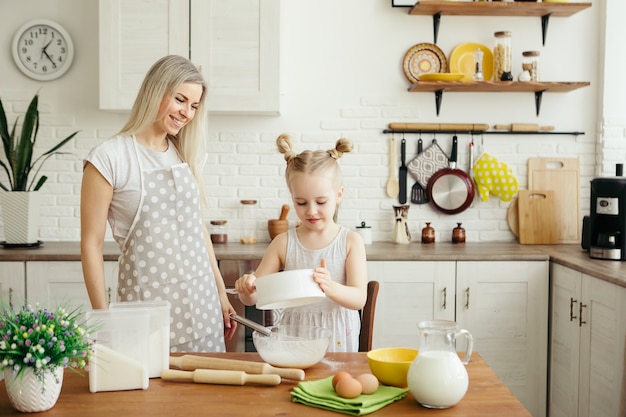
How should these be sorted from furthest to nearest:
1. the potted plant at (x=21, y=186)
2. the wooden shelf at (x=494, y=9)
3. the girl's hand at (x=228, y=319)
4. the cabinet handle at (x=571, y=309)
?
1. the wooden shelf at (x=494, y=9)
2. the potted plant at (x=21, y=186)
3. the cabinet handle at (x=571, y=309)
4. the girl's hand at (x=228, y=319)

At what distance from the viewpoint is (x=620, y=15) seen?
4.21m

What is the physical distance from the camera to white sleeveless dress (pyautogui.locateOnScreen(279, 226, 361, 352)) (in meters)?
2.30

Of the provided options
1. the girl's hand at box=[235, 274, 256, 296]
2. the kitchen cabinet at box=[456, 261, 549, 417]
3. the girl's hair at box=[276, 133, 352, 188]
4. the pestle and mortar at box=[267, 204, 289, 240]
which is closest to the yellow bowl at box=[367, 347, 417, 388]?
the girl's hand at box=[235, 274, 256, 296]

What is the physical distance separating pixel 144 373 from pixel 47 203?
2901 millimetres

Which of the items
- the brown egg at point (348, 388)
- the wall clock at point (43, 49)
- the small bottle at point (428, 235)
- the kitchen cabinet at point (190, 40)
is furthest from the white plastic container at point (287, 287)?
the wall clock at point (43, 49)

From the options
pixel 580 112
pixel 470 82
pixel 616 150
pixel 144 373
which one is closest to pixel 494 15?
pixel 470 82

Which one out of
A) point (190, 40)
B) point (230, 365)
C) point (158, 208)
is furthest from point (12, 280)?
point (230, 365)

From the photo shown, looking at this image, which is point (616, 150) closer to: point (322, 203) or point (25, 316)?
point (322, 203)

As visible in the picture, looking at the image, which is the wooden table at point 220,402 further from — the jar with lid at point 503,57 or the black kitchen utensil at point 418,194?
the jar with lid at point 503,57

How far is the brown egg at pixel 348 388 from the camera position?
1566 mm

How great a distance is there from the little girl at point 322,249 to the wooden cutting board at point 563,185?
2.33 m

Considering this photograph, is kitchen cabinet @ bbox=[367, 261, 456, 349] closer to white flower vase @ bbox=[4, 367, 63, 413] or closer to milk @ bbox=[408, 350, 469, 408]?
milk @ bbox=[408, 350, 469, 408]

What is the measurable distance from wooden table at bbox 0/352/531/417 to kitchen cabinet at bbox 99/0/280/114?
241 centimetres

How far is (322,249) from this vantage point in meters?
2.35
